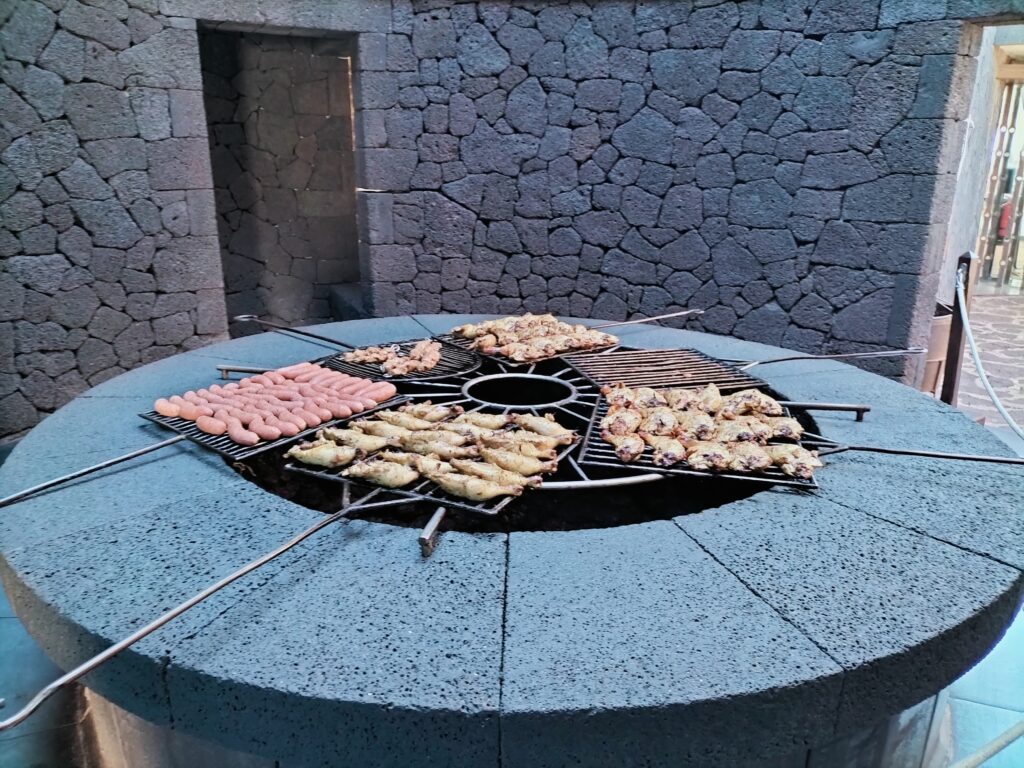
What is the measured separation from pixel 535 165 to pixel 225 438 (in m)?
5.15

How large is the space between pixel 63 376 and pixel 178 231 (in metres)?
1.45

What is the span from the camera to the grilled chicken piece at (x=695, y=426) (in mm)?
2477

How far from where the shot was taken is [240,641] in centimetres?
152

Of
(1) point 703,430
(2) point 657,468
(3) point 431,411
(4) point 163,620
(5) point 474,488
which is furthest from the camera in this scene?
(3) point 431,411

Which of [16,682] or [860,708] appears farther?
[16,682]

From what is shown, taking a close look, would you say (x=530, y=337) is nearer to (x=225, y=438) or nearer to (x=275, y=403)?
(x=275, y=403)

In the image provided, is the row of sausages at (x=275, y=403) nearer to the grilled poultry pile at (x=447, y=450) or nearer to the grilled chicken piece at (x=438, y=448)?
the grilled poultry pile at (x=447, y=450)

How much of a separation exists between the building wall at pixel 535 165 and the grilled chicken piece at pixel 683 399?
4.02 m

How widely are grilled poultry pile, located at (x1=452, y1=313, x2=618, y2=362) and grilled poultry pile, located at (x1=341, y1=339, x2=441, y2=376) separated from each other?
263 millimetres

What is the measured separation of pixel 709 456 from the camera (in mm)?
2234

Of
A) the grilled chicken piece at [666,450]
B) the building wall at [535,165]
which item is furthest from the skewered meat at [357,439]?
the building wall at [535,165]

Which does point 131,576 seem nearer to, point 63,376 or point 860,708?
point 860,708

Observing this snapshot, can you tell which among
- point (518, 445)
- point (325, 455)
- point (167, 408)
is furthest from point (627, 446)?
point (167, 408)

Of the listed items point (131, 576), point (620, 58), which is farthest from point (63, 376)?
point (620, 58)
